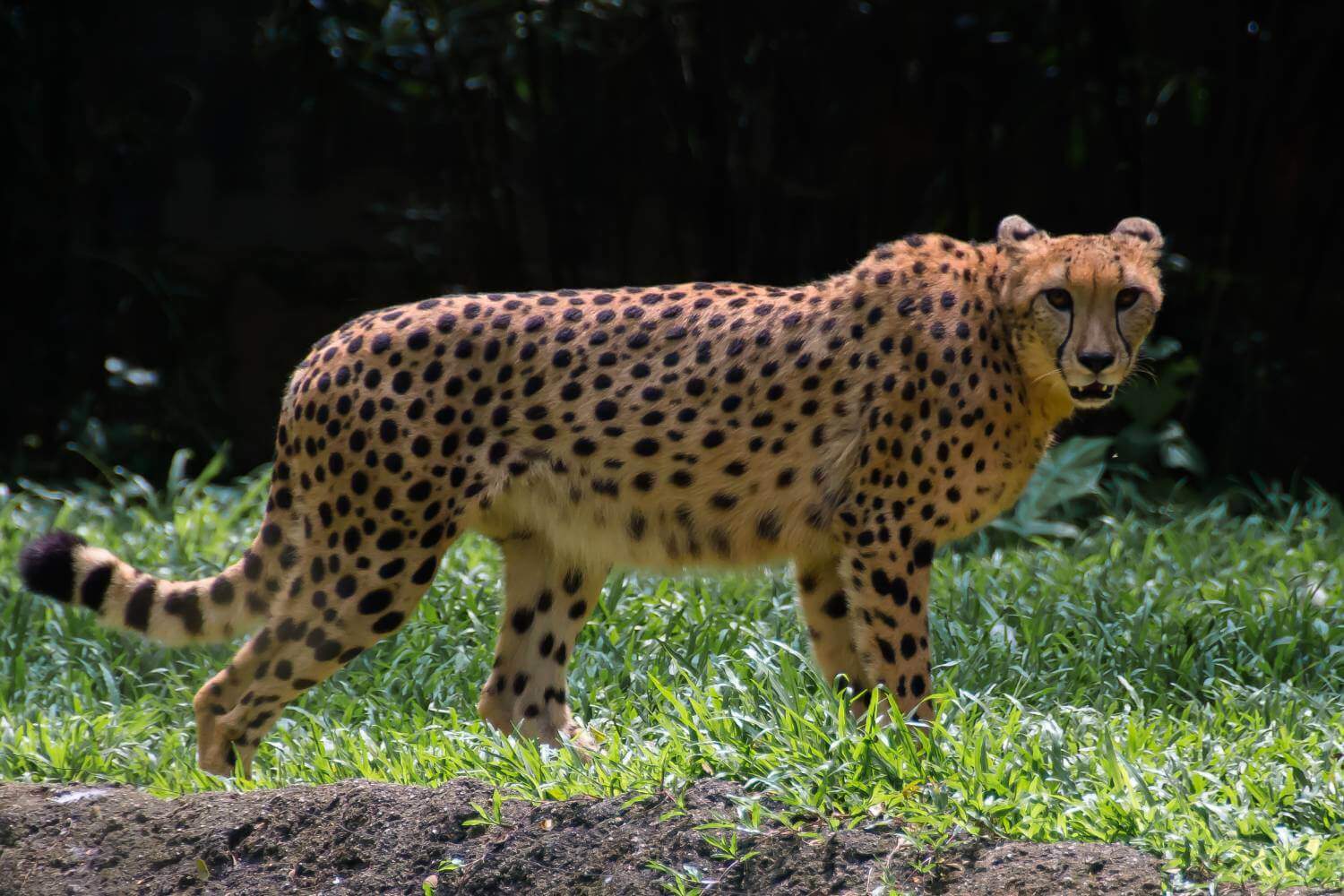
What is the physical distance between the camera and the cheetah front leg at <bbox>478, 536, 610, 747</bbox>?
4289 millimetres

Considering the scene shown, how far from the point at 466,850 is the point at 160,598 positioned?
1318 millimetres

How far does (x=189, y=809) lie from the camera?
11.5 ft

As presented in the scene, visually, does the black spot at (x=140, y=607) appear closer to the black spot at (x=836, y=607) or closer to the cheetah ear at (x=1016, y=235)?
the black spot at (x=836, y=607)

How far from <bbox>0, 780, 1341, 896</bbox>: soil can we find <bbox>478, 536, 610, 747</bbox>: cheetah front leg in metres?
0.83

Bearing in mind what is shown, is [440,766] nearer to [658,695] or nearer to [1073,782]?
[658,695]

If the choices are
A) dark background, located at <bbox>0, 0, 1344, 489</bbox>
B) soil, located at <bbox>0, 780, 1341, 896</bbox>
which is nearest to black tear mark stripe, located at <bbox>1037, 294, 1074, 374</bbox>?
soil, located at <bbox>0, 780, 1341, 896</bbox>

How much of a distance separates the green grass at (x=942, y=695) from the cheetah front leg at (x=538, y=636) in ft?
0.59

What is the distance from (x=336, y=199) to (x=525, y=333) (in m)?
4.88

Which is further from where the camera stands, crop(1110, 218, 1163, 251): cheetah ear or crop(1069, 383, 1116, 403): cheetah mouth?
crop(1110, 218, 1163, 251): cheetah ear

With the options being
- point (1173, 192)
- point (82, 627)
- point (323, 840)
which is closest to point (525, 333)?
point (323, 840)

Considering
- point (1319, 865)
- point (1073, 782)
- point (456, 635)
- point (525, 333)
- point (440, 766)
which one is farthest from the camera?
point (456, 635)

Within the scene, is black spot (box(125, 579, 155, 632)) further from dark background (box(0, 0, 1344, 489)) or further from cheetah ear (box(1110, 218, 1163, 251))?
dark background (box(0, 0, 1344, 489))

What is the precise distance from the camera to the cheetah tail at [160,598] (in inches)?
159

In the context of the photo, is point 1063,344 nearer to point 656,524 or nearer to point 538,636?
point 656,524
